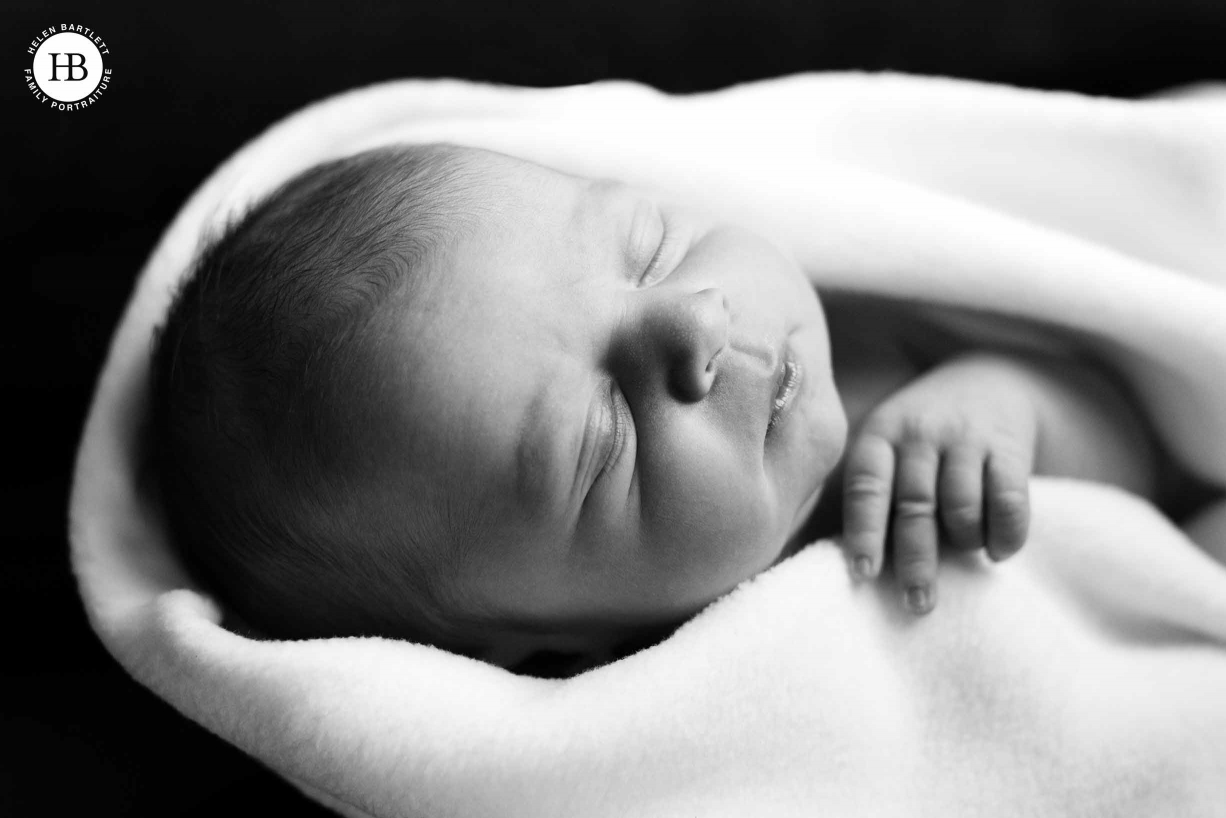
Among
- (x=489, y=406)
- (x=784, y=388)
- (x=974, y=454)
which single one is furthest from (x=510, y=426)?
(x=974, y=454)

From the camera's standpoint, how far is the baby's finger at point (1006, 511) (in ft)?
3.38

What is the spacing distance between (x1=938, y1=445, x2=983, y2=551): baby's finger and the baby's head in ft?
0.43

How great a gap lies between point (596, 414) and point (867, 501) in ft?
1.07

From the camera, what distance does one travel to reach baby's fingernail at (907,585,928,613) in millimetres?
1021

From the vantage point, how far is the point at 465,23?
1.45m

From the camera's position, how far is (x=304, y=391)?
3.10 feet

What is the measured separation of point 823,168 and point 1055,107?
331 millimetres

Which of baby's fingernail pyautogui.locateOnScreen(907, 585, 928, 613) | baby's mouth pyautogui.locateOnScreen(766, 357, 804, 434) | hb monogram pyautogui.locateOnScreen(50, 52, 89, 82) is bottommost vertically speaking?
baby's fingernail pyautogui.locateOnScreen(907, 585, 928, 613)

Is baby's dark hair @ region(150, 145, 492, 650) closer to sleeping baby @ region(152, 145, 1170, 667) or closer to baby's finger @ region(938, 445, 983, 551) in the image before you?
sleeping baby @ region(152, 145, 1170, 667)

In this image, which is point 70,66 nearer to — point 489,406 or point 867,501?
point 489,406

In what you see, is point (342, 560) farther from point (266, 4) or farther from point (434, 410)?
point (266, 4)

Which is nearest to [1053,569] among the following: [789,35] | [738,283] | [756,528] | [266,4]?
[756,528]

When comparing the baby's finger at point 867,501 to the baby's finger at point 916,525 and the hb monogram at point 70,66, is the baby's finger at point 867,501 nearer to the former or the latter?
the baby's finger at point 916,525

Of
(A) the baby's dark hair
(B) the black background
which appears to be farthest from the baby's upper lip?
(B) the black background
